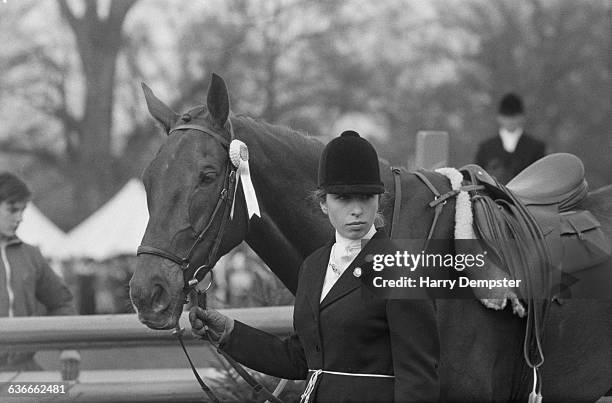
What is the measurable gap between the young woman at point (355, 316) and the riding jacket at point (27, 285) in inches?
127

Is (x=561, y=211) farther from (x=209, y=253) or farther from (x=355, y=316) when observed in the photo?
(x=355, y=316)

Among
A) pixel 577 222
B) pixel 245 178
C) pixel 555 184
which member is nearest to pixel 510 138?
pixel 555 184

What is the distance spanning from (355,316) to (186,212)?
1.08 metres

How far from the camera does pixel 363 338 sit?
3.39 meters

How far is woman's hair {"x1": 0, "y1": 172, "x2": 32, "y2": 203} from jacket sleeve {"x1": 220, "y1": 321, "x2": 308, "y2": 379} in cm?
289

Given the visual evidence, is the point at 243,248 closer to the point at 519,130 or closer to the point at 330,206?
the point at 519,130

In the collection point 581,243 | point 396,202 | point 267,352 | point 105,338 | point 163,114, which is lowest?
point 105,338

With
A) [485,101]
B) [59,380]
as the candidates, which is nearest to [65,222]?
[485,101]

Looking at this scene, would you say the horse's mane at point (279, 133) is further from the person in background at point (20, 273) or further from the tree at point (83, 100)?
the tree at point (83, 100)

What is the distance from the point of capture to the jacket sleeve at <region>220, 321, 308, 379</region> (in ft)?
12.7

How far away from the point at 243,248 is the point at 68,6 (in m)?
18.3

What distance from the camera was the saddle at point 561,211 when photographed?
457cm

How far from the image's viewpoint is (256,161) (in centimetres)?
453

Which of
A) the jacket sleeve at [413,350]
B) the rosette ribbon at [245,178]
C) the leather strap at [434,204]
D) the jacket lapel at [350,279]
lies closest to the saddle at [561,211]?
the leather strap at [434,204]
